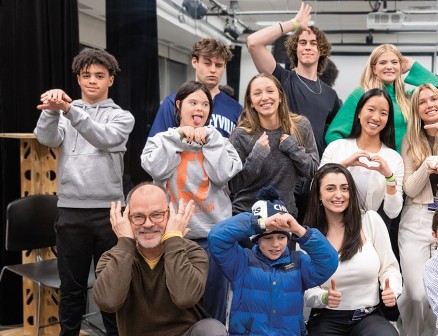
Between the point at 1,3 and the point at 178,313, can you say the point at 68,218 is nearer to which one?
the point at 178,313

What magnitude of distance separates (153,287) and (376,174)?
49.5 inches

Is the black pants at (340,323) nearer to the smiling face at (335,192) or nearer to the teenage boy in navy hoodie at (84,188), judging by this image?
the smiling face at (335,192)

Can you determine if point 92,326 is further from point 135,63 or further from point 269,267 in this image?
point 135,63

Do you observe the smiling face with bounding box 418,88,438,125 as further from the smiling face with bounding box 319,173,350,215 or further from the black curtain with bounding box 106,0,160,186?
the black curtain with bounding box 106,0,160,186

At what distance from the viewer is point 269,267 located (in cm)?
219

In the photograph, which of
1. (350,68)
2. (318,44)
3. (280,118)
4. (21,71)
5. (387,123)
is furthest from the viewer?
(350,68)

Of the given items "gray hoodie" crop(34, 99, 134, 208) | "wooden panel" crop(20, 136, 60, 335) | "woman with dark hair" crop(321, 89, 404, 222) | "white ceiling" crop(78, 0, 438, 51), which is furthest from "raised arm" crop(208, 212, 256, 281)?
"white ceiling" crop(78, 0, 438, 51)

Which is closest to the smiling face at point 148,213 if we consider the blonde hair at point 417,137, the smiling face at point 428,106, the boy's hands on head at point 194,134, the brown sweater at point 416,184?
Result: the boy's hands on head at point 194,134

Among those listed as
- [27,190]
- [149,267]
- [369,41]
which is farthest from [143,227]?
[369,41]

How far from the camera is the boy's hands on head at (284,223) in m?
2.05

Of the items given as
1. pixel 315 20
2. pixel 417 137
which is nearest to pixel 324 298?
pixel 417 137

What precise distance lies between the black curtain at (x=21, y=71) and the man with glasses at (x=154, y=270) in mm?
1696

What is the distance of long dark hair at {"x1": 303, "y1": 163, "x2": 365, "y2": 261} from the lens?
2381mm

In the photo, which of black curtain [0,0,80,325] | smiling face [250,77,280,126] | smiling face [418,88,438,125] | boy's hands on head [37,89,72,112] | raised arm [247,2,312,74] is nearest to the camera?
boy's hands on head [37,89,72,112]
